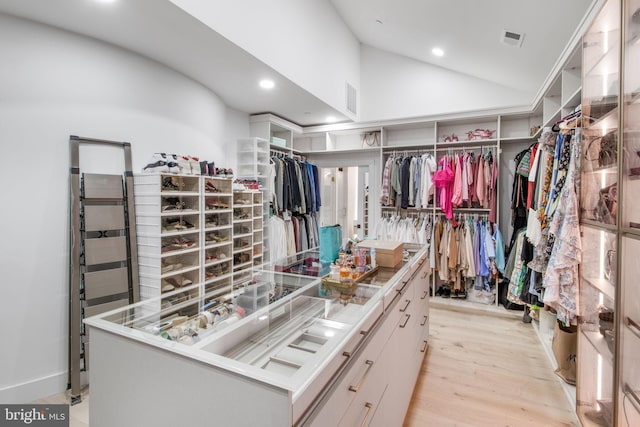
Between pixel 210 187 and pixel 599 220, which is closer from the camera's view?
pixel 599 220

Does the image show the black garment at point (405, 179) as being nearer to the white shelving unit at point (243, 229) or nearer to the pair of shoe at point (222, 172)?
the white shelving unit at point (243, 229)

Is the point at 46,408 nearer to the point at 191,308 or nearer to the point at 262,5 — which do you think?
the point at 191,308

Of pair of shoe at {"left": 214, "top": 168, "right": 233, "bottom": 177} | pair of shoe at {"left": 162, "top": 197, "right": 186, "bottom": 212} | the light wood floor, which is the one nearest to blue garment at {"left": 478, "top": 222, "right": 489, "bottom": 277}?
the light wood floor

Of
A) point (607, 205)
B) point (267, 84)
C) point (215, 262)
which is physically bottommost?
point (215, 262)

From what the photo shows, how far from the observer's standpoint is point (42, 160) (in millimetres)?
2148

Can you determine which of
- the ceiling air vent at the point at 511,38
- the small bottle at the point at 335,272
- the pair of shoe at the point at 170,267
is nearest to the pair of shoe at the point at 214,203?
the pair of shoe at the point at 170,267

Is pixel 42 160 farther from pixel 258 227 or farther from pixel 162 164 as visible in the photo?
pixel 258 227

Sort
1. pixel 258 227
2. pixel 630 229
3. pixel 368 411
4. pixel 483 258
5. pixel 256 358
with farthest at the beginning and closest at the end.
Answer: pixel 483 258, pixel 258 227, pixel 630 229, pixel 368 411, pixel 256 358

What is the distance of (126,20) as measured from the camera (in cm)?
207

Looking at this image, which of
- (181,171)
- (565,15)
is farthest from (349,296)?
(565,15)

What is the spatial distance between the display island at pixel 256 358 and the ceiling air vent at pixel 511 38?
235cm

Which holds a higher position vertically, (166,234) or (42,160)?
(42,160)

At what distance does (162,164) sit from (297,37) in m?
1.81

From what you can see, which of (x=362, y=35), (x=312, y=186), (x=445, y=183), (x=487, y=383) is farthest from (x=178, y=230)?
(x=362, y=35)
